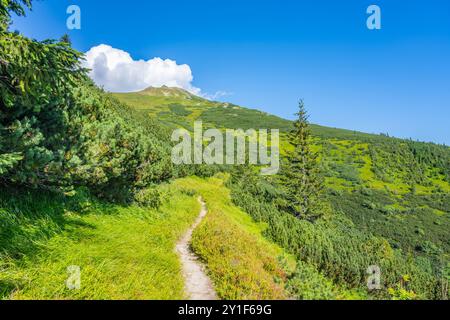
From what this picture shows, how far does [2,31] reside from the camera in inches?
203

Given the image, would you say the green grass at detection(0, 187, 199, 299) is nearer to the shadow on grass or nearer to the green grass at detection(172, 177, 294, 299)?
the shadow on grass

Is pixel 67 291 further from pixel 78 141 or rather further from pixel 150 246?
pixel 78 141

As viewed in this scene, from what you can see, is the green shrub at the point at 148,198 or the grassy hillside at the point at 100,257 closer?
the grassy hillside at the point at 100,257

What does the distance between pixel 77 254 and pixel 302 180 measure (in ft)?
111

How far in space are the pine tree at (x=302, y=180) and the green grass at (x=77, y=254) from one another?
28.6 m

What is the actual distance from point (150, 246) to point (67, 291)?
3.96 metres

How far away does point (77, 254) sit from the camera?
6.85 m

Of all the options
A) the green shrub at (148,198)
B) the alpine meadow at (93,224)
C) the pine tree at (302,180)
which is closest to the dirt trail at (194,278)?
the alpine meadow at (93,224)

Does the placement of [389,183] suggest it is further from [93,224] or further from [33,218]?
[33,218]

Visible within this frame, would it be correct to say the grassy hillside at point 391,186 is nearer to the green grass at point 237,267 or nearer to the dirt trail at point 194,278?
the green grass at point 237,267

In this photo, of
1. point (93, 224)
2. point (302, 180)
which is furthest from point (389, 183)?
point (93, 224)

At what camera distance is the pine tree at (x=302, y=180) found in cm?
3669

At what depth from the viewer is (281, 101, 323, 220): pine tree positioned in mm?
36688
